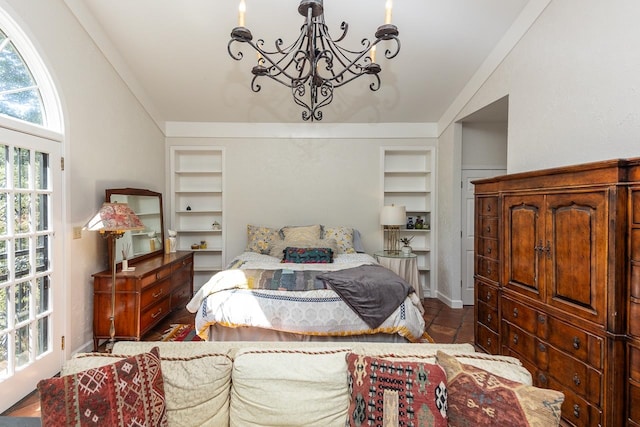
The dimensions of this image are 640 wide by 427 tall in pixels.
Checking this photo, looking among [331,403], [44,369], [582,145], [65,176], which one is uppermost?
[582,145]

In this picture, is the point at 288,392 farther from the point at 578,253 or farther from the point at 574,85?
the point at 574,85

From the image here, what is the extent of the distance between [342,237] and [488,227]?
2.09 m

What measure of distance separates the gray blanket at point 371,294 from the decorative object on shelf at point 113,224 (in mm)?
1779

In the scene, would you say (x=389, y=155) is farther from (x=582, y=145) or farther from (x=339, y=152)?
(x=582, y=145)

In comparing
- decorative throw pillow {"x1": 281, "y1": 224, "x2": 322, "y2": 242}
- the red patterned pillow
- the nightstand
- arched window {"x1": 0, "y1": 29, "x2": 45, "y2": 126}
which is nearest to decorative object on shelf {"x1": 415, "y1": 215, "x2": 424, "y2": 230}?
the nightstand

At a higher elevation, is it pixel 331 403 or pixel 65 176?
pixel 65 176

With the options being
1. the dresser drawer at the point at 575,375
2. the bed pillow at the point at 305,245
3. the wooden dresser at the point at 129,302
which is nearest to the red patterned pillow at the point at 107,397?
the wooden dresser at the point at 129,302

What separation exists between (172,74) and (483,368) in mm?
4034

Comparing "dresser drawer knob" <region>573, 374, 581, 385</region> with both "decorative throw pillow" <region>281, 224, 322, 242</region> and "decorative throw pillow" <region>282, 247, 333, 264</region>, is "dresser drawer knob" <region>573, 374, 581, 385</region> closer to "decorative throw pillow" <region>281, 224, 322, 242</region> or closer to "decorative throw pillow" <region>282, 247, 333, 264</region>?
"decorative throw pillow" <region>282, 247, 333, 264</region>

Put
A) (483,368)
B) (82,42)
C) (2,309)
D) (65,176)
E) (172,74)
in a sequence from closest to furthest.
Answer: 1. (483,368)
2. (2,309)
3. (65,176)
4. (82,42)
5. (172,74)

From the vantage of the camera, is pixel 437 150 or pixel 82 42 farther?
pixel 437 150

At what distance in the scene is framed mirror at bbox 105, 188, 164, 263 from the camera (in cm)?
333

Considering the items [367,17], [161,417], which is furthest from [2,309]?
[367,17]

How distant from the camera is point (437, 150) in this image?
4.71 metres
